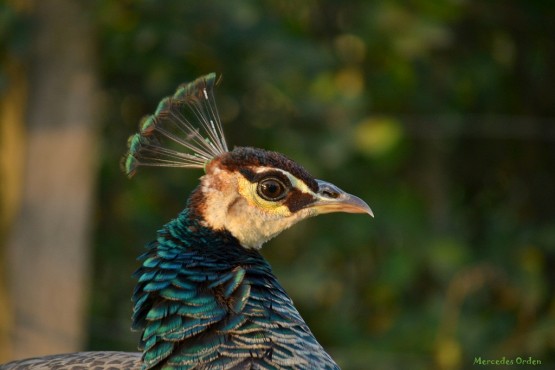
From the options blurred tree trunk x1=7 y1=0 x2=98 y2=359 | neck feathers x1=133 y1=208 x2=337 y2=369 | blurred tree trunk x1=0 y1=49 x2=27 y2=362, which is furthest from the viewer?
blurred tree trunk x1=0 y1=49 x2=27 y2=362

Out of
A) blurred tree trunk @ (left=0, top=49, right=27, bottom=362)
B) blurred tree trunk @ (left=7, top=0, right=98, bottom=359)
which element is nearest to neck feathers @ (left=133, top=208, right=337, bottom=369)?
blurred tree trunk @ (left=7, top=0, right=98, bottom=359)

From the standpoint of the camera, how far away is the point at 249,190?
1755mm

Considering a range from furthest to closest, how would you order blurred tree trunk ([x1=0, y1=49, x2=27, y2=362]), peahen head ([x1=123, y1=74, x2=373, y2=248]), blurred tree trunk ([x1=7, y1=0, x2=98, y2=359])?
blurred tree trunk ([x1=0, y1=49, x2=27, y2=362]), blurred tree trunk ([x1=7, y1=0, x2=98, y2=359]), peahen head ([x1=123, y1=74, x2=373, y2=248])

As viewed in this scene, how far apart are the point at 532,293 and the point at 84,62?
6.14 feet

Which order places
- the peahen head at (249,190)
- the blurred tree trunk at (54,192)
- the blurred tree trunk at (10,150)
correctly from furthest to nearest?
the blurred tree trunk at (10,150)
the blurred tree trunk at (54,192)
the peahen head at (249,190)

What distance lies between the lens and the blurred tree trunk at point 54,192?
350 centimetres

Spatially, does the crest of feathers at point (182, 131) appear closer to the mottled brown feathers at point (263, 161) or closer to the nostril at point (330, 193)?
the mottled brown feathers at point (263, 161)

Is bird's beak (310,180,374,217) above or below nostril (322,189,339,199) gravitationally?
below

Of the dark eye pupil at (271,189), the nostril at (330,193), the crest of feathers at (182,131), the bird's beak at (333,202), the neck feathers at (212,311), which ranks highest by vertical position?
the crest of feathers at (182,131)

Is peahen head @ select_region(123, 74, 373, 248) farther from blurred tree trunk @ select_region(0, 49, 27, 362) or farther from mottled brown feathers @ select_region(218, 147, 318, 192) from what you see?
blurred tree trunk @ select_region(0, 49, 27, 362)

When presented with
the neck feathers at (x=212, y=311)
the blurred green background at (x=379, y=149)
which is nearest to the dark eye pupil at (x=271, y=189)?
the neck feathers at (x=212, y=311)

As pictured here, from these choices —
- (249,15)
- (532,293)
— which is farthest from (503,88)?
(249,15)

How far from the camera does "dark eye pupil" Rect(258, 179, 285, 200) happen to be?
68.9 inches

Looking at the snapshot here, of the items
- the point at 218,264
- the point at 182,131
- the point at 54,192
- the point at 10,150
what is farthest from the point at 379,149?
the point at 218,264
